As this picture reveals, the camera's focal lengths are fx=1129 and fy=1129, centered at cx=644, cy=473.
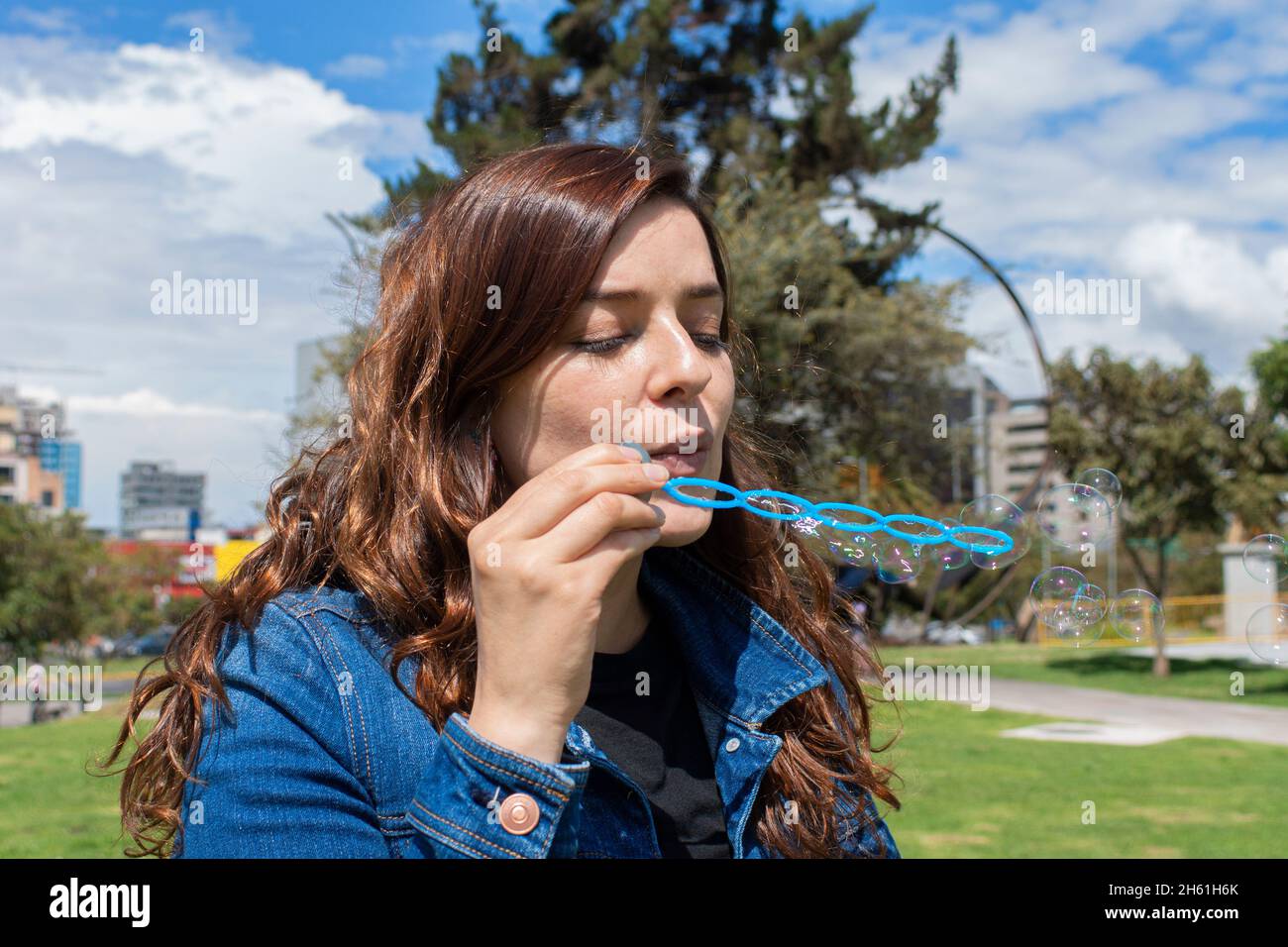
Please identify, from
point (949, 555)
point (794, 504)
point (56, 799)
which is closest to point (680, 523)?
point (794, 504)

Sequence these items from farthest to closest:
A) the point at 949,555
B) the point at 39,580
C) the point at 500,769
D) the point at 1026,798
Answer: the point at 39,580 → the point at 1026,798 → the point at 949,555 → the point at 500,769

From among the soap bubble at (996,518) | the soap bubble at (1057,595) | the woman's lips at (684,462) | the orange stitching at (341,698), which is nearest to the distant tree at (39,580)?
the soap bubble at (1057,595)

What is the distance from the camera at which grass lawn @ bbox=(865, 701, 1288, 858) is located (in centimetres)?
617

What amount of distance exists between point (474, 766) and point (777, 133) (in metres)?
20.7

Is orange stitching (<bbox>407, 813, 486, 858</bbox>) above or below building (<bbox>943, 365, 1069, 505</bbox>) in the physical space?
below

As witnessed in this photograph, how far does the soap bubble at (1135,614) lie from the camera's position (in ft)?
10.8

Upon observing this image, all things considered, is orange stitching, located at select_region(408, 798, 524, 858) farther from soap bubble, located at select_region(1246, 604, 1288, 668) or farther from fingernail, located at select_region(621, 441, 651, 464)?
soap bubble, located at select_region(1246, 604, 1288, 668)

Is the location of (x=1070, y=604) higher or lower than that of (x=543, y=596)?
lower

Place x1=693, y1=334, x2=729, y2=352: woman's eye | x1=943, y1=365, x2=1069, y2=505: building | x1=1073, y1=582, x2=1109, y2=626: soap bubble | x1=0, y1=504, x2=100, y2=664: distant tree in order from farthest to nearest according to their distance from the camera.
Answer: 1. x1=0, y1=504, x2=100, y2=664: distant tree
2. x1=943, y1=365, x2=1069, y2=505: building
3. x1=1073, y1=582, x2=1109, y2=626: soap bubble
4. x1=693, y1=334, x2=729, y2=352: woman's eye

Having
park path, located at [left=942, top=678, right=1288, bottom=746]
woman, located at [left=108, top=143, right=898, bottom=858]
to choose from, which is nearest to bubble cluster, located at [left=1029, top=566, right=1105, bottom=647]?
woman, located at [left=108, top=143, right=898, bottom=858]

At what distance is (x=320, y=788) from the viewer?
52.9 inches

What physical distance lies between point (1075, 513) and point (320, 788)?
108 inches

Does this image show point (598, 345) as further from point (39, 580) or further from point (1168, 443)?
Answer: point (39, 580)

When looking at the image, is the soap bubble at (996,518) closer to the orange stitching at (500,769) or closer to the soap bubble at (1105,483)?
the soap bubble at (1105,483)
